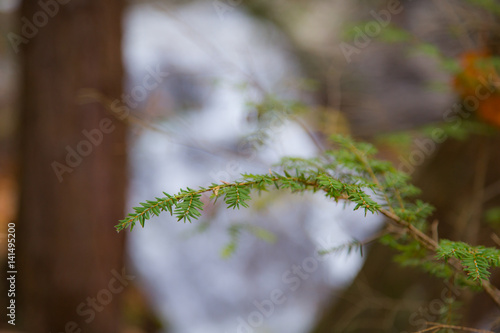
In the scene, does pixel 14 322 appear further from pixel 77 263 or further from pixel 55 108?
pixel 55 108

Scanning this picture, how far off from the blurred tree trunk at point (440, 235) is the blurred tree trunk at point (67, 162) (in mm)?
1287

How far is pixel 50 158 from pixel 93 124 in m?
0.27

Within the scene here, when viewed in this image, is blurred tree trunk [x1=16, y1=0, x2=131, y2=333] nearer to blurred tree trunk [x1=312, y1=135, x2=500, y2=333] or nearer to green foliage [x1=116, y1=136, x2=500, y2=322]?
blurred tree trunk [x1=312, y1=135, x2=500, y2=333]

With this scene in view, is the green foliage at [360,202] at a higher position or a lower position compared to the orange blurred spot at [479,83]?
lower

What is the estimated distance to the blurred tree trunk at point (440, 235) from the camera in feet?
5.44

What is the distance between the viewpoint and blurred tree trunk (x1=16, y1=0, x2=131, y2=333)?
Result: 200cm

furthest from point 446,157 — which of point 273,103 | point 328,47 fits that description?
point 328,47

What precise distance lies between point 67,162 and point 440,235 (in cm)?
181

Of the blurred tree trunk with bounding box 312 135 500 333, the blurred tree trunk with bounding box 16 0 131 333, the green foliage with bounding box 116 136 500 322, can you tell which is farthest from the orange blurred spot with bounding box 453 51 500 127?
the blurred tree trunk with bounding box 16 0 131 333

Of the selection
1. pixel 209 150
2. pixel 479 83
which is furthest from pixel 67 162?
pixel 479 83

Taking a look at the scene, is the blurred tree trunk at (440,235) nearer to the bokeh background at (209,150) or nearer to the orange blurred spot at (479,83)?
the bokeh background at (209,150)

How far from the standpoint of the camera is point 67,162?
2.02 meters

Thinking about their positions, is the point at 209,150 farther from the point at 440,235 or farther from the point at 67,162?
the point at 440,235

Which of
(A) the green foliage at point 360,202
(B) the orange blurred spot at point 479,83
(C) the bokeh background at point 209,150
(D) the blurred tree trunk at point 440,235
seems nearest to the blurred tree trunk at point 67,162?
(C) the bokeh background at point 209,150
